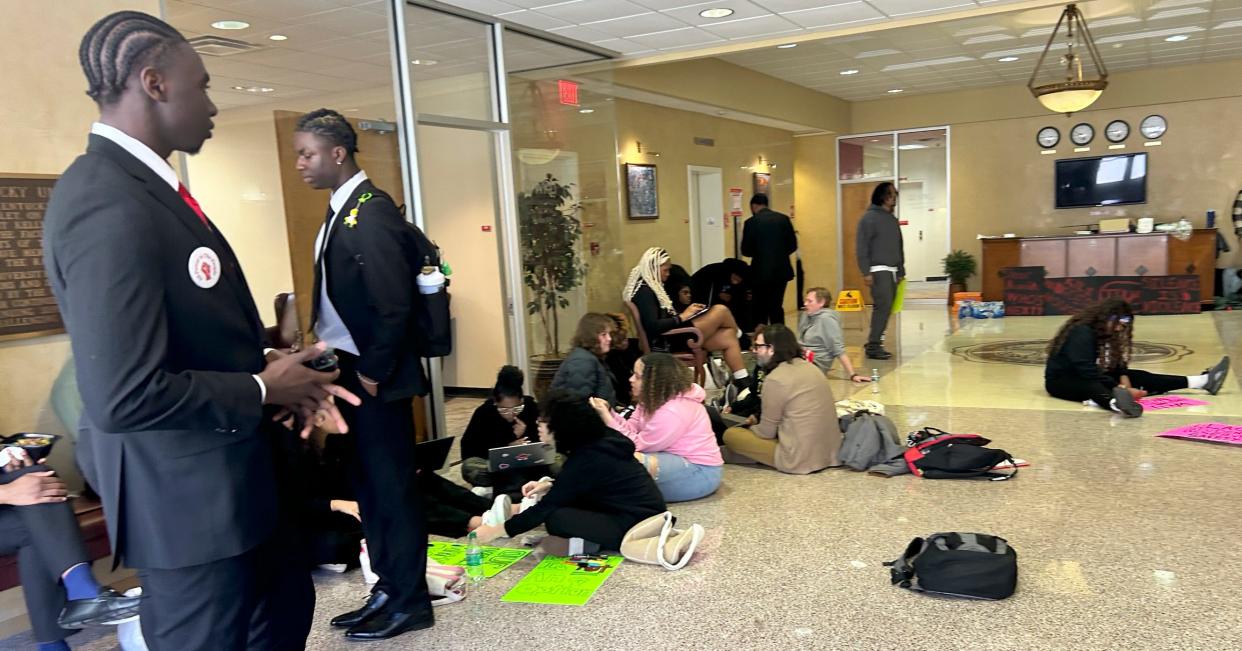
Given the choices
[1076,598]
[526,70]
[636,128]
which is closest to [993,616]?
[1076,598]

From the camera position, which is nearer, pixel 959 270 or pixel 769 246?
pixel 769 246

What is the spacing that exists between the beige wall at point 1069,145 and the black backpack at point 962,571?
472 inches

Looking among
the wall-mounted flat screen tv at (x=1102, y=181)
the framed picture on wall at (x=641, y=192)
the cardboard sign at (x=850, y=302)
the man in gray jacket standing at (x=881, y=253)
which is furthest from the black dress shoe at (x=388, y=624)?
the wall-mounted flat screen tv at (x=1102, y=181)

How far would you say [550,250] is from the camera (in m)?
7.22

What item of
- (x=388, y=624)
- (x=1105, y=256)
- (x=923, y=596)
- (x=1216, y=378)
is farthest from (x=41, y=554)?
(x=1105, y=256)

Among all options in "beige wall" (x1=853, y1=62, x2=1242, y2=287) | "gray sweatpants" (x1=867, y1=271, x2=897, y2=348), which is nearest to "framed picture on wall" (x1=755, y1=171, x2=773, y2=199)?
"beige wall" (x1=853, y1=62, x2=1242, y2=287)

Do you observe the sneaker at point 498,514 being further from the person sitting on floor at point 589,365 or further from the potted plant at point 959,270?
the potted plant at point 959,270

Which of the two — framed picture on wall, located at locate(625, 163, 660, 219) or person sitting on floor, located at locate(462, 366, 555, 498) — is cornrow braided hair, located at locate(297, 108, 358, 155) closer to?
person sitting on floor, located at locate(462, 366, 555, 498)

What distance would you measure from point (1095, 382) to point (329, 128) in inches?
218

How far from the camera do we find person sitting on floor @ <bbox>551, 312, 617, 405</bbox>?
205 inches

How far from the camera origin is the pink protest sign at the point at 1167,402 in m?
5.92

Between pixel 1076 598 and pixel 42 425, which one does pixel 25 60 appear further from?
pixel 1076 598

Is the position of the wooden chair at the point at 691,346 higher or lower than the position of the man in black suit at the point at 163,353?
lower

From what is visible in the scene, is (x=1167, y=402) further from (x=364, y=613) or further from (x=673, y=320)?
(x=364, y=613)
